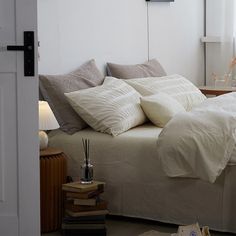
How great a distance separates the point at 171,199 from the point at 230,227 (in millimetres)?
369

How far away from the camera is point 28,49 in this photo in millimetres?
2898

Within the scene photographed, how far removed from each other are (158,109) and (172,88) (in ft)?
2.36

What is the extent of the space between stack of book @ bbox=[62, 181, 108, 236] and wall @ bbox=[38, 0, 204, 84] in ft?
3.26

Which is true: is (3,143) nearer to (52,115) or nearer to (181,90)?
(52,115)

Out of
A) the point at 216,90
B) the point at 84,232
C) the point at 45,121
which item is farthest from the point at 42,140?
the point at 216,90

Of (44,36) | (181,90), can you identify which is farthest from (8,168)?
(181,90)

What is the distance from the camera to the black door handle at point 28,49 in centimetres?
289

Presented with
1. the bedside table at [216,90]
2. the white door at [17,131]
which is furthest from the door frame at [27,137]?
the bedside table at [216,90]

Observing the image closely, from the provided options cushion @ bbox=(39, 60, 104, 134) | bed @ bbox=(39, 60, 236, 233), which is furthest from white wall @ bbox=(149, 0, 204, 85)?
cushion @ bbox=(39, 60, 104, 134)

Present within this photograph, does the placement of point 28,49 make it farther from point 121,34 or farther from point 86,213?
point 121,34

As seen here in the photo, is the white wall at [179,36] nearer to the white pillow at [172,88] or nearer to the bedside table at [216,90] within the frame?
the bedside table at [216,90]

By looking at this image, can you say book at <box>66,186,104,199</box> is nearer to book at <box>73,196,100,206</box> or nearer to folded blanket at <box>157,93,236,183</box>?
book at <box>73,196,100,206</box>

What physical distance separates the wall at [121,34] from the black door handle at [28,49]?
1.00 meters

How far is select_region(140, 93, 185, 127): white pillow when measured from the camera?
156 inches
